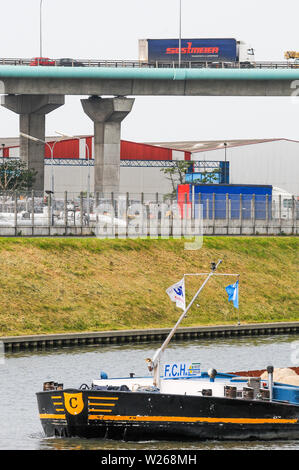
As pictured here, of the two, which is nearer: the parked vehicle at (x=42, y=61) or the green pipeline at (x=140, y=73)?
the green pipeline at (x=140, y=73)

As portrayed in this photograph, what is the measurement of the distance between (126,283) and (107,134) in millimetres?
39036

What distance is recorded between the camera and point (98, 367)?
52.2 m

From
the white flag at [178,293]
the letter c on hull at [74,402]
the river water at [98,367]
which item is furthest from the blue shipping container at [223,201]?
the letter c on hull at [74,402]

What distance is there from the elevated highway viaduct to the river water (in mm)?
44423

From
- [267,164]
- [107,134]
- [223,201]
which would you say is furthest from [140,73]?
[267,164]

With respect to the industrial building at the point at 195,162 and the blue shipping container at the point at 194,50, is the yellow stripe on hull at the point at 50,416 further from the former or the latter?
the industrial building at the point at 195,162

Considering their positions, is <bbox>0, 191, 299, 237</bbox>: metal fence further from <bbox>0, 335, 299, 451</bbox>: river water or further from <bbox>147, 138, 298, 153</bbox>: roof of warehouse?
<bbox>147, 138, 298, 153</bbox>: roof of warehouse

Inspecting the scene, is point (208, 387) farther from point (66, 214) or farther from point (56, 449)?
point (66, 214)

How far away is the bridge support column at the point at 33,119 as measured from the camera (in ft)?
358

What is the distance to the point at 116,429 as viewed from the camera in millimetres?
38031

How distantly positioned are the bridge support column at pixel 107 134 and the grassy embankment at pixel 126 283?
2485 centimetres

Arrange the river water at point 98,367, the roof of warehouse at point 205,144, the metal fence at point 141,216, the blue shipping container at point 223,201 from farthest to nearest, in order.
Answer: the roof of warehouse at point 205,144 < the blue shipping container at point 223,201 < the metal fence at point 141,216 < the river water at point 98,367

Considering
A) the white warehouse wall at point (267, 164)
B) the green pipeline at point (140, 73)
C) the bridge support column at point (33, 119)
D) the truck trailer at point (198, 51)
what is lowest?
the white warehouse wall at point (267, 164)

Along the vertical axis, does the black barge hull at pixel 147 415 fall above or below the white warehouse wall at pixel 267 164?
below
